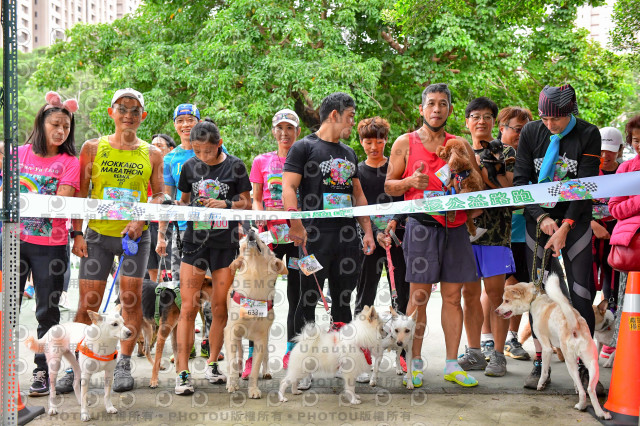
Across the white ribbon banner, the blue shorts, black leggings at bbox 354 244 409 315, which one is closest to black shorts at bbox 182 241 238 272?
the white ribbon banner

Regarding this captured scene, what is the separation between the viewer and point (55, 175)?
13.1 feet

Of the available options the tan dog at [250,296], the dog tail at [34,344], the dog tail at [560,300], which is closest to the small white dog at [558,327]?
the dog tail at [560,300]

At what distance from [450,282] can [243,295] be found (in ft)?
5.20

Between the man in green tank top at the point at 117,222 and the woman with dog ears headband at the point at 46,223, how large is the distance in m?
0.12

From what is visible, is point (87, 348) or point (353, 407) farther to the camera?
point (353, 407)

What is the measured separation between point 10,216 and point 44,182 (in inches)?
51.1

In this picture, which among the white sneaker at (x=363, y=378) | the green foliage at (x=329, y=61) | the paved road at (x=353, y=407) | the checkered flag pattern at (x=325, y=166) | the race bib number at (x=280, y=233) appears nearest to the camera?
the paved road at (x=353, y=407)

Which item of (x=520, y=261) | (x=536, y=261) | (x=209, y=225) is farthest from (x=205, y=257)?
(x=520, y=261)

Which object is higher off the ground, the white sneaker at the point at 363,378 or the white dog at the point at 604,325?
the white dog at the point at 604,325

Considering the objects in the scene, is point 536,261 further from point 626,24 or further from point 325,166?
point 626,24

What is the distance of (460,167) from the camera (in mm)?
4043

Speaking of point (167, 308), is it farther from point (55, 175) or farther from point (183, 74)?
point (183, 74)

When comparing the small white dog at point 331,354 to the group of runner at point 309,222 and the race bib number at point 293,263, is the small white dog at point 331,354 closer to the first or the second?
the group of runner at point 309,222

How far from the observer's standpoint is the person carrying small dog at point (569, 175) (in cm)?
377
